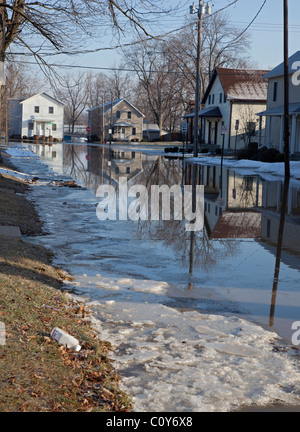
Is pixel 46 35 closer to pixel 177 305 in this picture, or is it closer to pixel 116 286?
pixel 116 286

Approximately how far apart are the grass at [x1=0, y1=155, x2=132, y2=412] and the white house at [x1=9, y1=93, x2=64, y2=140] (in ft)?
296

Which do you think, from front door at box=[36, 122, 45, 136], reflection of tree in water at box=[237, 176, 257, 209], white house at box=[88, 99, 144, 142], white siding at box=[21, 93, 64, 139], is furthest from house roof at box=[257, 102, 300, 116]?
front door at box=[36, 122, 45, 136]

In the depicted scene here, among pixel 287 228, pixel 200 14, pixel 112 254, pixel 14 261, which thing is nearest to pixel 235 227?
pixel 287 228

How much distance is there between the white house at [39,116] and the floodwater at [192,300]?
82882 millimetres

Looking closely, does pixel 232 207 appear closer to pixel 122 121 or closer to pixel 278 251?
pixel 278 251

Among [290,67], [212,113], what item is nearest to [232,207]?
[290,67]

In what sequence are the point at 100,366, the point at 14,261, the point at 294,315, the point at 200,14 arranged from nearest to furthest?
the point at 100,366 < the point at 294,315 < the point at 14,261 < the point at 200,14

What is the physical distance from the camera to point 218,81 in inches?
2391

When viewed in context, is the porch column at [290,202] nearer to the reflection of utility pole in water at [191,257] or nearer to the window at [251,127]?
the reflection of utility pole in water at [191,257]

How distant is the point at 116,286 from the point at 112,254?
2.21m

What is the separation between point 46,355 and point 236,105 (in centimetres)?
5470

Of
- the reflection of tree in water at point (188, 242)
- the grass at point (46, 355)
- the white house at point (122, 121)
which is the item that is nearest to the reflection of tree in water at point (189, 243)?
the reflection of tree in water at point (188, 242)

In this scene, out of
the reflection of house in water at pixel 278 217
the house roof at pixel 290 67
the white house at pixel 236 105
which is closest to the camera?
the reflection of house in water at pixel 278 217

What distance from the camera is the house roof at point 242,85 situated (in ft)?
188
